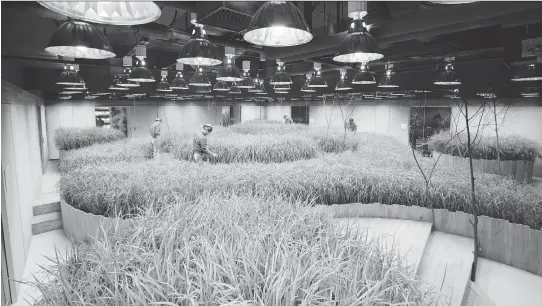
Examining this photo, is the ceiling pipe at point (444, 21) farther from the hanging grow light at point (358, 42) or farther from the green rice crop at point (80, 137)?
the green rice crop at point (80, 137)

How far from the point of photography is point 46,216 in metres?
4.66

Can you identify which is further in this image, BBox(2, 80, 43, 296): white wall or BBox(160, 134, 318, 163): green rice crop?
BBox(160, 134, 318, 163): green rice crop

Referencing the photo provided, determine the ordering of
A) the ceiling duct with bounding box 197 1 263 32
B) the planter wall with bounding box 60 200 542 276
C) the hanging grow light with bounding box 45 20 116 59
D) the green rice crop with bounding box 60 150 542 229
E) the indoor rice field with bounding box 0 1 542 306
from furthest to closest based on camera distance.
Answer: the green rice crop with bounding box 60 150 542 229 → the planter wall with bounding box 60 200 542 276 → the ceiling duct with bounding box 197 1 263 32 → the hanging grow light with bounding box 45 20 116 59 → the indoor rice field with bounding box 0 1 542 306

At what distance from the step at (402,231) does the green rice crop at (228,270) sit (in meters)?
1.20

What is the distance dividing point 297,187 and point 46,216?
11.9 ft

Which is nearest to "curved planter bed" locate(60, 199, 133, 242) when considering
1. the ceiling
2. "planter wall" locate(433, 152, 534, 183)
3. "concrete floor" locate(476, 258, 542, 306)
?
the ceiling

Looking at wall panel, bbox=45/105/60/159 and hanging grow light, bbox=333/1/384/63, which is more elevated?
hanging grow light, bbox=333/1/384/63

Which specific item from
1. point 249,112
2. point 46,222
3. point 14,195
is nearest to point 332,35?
point 14,195

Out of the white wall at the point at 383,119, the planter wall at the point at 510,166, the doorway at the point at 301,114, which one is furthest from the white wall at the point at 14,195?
the doorway at the point at 301,114

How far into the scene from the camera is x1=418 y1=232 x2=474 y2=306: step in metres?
3.05

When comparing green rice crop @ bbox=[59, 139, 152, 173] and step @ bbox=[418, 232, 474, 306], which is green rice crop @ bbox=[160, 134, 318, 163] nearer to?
green rice crop @ bbox=[59, 139, 152, 173]

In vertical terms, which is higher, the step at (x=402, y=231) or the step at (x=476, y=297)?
the step at (x=402, y=231)

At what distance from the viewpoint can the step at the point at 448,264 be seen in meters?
3.05

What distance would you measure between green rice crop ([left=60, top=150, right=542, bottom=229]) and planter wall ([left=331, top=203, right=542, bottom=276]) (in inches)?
5.9
